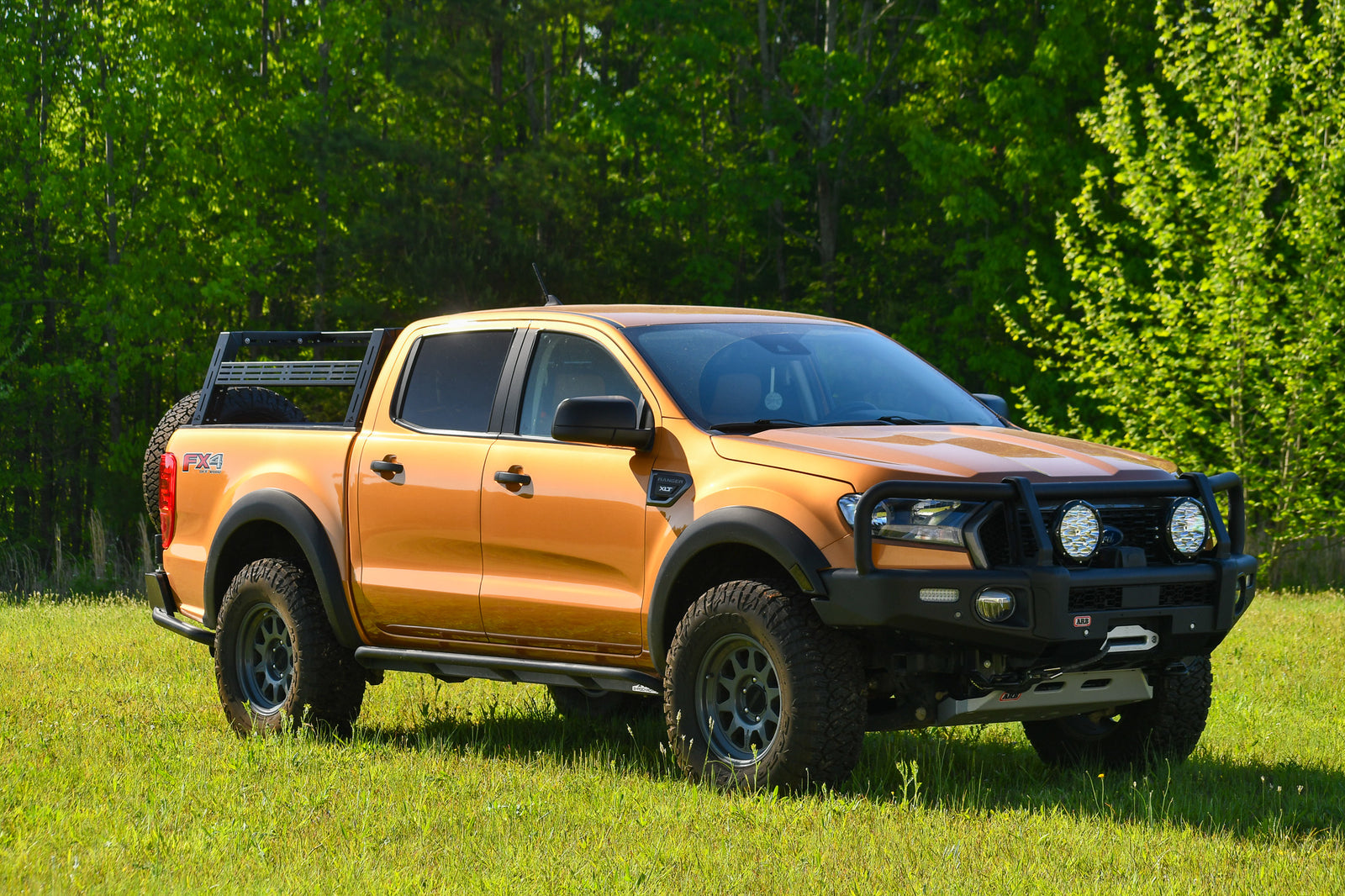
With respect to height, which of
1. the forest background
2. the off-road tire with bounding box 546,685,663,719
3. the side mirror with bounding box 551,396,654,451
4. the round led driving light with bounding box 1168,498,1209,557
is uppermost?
the forest background

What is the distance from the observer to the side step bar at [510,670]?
6504 millimetres

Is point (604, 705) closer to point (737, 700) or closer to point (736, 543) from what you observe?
point (737, 700)

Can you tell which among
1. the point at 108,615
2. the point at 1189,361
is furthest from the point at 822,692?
the point at 1189,361

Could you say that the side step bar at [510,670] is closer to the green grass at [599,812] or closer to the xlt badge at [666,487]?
the green grass at [599,812]

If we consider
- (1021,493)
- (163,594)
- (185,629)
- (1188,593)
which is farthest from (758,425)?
(163,594)

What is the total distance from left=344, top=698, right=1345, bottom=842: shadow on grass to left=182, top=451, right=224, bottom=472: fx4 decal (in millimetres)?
1626

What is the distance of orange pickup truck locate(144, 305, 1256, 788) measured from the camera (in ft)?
18.6

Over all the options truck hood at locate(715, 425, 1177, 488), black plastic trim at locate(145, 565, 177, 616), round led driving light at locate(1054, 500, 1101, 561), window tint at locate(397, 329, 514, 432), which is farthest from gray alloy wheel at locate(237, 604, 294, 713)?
round led driving light at locate(1054, 500, 1101, 561)

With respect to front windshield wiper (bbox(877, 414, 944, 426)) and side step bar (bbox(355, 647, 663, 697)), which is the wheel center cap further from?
front windshield wiper (bbox(877, 414, 944, 426))

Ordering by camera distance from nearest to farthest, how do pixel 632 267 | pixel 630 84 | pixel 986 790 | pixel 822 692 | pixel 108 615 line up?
pixel 822 692, pixel 986 790, pixel 108 615, pixel 632 267, pixel 630 84

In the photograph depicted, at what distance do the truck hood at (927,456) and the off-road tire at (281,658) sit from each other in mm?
2578

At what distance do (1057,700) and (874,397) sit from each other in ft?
5.31

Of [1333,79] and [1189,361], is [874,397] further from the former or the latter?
[1333,79]

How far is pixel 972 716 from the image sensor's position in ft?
19.3
